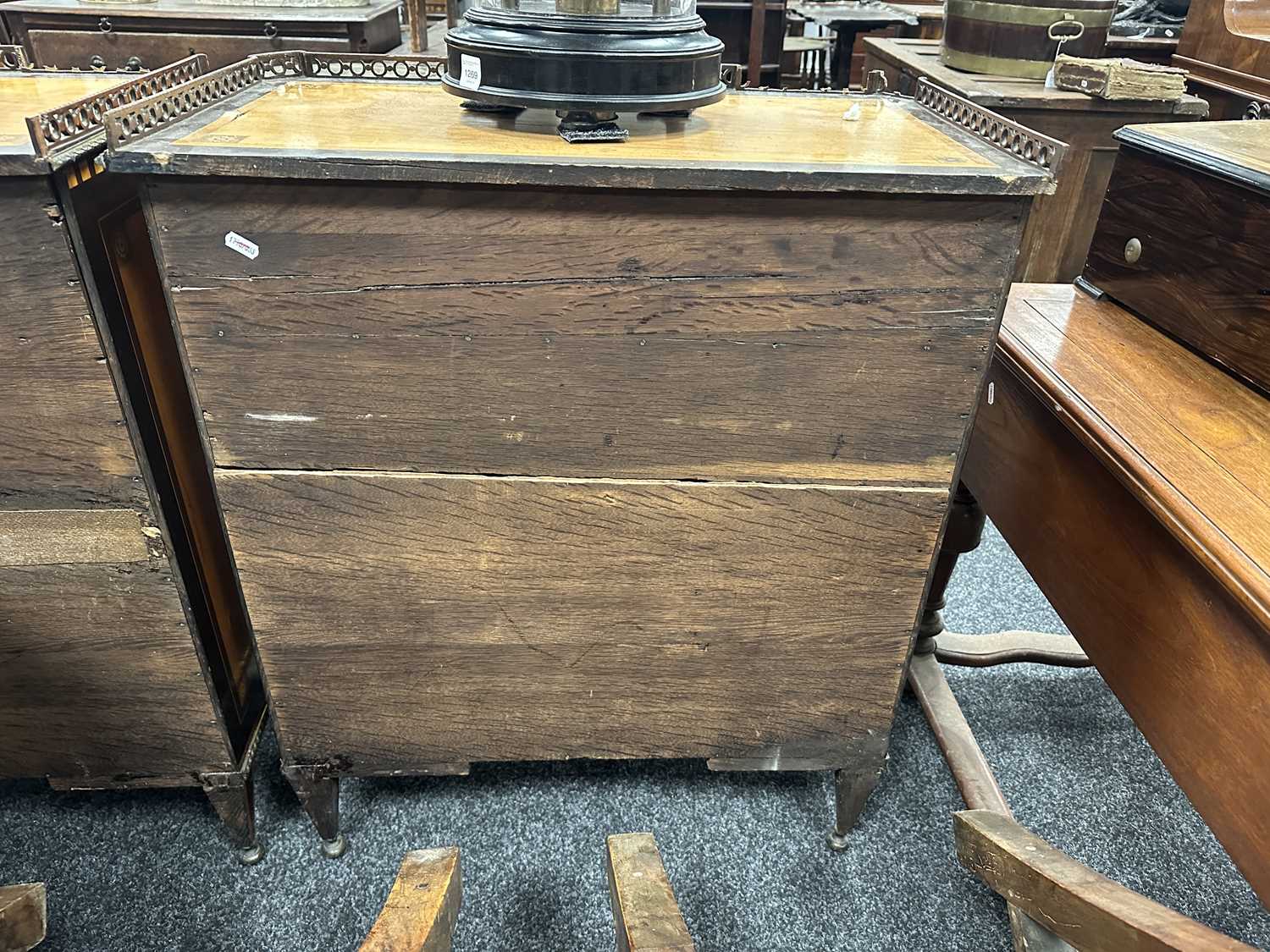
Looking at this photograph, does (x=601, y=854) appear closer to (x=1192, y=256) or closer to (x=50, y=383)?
(x=50, y=383)

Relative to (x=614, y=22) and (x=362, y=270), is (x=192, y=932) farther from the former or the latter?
(x=614, y=22)

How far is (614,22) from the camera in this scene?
0.83 meters

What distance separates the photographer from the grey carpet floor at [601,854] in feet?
3.98

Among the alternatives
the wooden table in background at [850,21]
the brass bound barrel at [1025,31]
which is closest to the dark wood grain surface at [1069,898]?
the brass bound barrel at [1025,31]

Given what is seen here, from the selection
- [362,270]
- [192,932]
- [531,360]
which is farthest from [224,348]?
[192,932]

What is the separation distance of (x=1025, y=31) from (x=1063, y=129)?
9.6 inches

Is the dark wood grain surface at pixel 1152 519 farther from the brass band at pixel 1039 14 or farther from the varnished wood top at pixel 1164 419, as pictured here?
the brass band at pixel 1039 14

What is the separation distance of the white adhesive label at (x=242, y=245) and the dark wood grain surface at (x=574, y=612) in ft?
0.77

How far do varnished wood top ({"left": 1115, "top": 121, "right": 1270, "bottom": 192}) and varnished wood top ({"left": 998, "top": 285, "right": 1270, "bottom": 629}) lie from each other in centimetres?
20

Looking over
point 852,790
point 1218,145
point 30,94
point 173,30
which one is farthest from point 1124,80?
point 173,30

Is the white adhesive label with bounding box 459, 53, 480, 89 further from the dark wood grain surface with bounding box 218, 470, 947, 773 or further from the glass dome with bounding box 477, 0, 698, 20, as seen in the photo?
the dark wood grain surface with bounding box 218, 470, 947, 773

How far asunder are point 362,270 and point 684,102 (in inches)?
13.7

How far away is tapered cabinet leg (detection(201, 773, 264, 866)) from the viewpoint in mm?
1196

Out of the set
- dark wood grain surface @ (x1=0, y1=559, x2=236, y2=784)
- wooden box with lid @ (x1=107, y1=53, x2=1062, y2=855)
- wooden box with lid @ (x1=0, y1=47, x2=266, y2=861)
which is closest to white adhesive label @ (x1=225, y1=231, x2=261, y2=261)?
wooden box with lid @ (x1=107, y1=53, x2=1062, y2=855)
